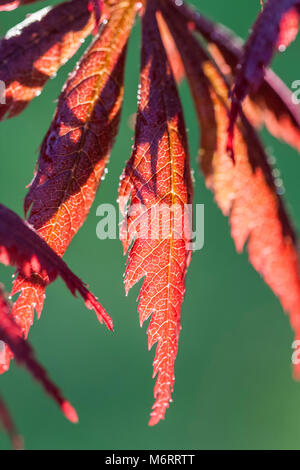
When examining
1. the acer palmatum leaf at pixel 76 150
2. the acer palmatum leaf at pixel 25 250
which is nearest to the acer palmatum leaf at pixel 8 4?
the acer palmatum leaf at pixel 76 150

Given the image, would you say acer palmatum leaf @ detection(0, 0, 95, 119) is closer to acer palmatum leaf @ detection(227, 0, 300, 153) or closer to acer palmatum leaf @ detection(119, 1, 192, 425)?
acer palmatum leaf @ detection(119, 1, 192, 425)

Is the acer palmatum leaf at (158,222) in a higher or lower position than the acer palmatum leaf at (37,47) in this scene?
lower

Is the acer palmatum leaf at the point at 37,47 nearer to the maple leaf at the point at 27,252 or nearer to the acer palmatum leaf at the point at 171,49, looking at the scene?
the acer palmatum leaf at the point at 171,49

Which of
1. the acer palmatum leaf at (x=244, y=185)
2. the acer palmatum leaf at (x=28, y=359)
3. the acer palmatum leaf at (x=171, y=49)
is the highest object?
the acer palmatum leaf at (x=171, y=49)

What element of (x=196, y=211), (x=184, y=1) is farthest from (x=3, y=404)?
(x=184, y=1)

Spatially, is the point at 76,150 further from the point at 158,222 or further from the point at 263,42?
the point at 263,42

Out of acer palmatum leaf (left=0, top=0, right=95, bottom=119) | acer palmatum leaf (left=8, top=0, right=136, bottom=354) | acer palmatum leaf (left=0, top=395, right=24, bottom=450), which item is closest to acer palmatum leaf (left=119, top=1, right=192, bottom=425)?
acer palmatum leaf (left=8, top=0, right=136, bottom=354)
